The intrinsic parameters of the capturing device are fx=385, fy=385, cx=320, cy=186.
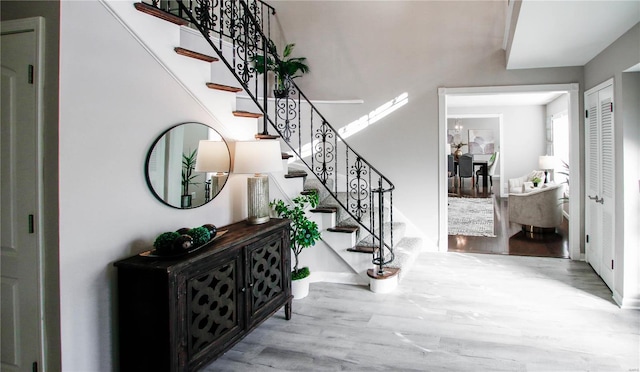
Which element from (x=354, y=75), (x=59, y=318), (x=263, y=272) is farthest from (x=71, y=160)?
(x=354, y=75)

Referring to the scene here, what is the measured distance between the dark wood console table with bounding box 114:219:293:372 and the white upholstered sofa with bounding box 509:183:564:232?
208 inches

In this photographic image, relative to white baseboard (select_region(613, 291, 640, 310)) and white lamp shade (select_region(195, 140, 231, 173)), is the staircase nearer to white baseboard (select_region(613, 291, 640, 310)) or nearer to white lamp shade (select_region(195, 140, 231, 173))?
white lamp shade (select_region(195, 140, 231, 173))

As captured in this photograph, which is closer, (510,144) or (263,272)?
(263,272)

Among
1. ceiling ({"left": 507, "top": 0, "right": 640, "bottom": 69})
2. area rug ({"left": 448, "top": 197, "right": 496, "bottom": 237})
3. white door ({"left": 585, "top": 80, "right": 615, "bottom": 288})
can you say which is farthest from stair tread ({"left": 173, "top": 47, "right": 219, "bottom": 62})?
area rug ({"left": 448, "top": 197, "right": 496, "bottom": 237})

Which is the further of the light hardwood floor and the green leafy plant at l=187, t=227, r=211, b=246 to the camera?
the light hardwood floor

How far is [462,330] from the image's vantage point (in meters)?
3.11

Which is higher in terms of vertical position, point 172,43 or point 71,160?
point 172,43

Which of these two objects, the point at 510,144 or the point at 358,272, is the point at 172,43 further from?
the point at 510,144

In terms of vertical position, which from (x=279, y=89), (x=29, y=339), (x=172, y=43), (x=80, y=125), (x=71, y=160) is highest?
(x=279, y=89)

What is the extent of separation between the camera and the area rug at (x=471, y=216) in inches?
265

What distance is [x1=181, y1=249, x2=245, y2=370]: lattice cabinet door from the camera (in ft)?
7.39

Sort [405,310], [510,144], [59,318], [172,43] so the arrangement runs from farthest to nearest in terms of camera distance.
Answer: [510,144], [405,310], [172,43], [59,318]

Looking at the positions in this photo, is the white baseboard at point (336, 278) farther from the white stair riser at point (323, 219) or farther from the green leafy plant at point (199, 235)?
the green leafy plant at point (199, 235)

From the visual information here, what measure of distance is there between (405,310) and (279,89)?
3.54 m
